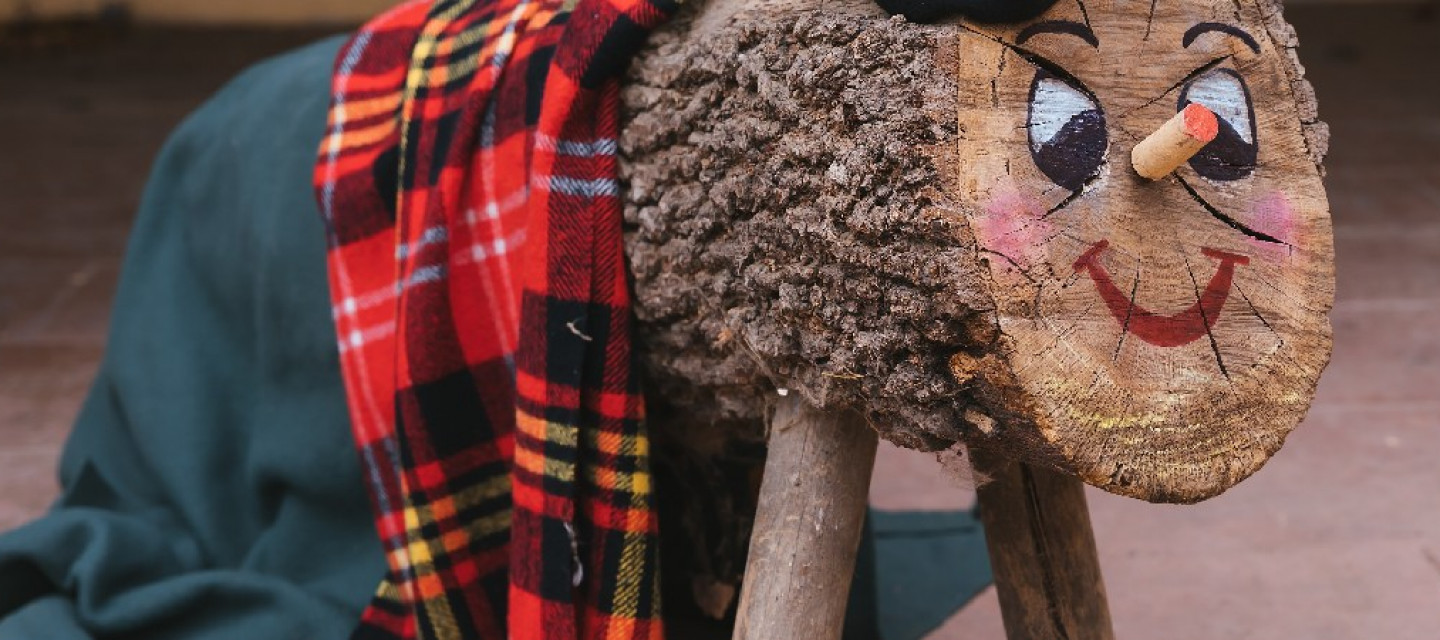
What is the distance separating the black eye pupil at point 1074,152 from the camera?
3.28 ft

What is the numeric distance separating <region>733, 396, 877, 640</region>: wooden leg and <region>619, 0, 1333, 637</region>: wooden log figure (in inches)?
1.8

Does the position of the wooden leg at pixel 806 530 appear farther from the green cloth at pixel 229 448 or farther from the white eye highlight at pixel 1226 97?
the green cloth at pixel 229 448

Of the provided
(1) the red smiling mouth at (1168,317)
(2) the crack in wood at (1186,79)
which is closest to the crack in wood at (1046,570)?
(1) the red smiling mouth at (1168,317)

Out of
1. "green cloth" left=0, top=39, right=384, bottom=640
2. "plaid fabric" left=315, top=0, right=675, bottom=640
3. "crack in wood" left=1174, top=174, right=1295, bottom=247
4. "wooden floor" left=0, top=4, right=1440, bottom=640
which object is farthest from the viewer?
"wooden floor" left=0, top=4, right=1440, bottom=640

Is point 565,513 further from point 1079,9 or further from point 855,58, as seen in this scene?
point 1079,9

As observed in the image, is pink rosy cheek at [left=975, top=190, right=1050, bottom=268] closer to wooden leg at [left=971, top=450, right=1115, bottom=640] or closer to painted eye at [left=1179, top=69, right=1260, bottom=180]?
painted eye at [left=1179, top=69, right=1260, bottom=180]

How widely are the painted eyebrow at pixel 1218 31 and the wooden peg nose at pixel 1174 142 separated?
113 millimetres

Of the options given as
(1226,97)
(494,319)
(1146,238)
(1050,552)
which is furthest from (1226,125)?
(494,319)

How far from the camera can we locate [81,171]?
3.49 meters

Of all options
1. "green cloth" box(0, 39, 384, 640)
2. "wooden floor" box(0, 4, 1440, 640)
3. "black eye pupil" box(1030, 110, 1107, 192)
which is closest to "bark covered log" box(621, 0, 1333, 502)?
"black eye pupil" box(1030, 110, 1107, 192)

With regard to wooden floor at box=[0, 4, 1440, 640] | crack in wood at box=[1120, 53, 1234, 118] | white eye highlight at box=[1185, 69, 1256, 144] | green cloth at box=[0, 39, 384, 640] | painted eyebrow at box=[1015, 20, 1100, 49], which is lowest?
wooden floor at box=[0, 4, 1440, 640]

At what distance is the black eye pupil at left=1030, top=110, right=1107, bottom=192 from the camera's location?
1.00m

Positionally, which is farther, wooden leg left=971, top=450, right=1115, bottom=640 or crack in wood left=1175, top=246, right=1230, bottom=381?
wooden leg left=971, top=450, right=1115, bottom=640

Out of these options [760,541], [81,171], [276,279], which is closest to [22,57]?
[81,171]
